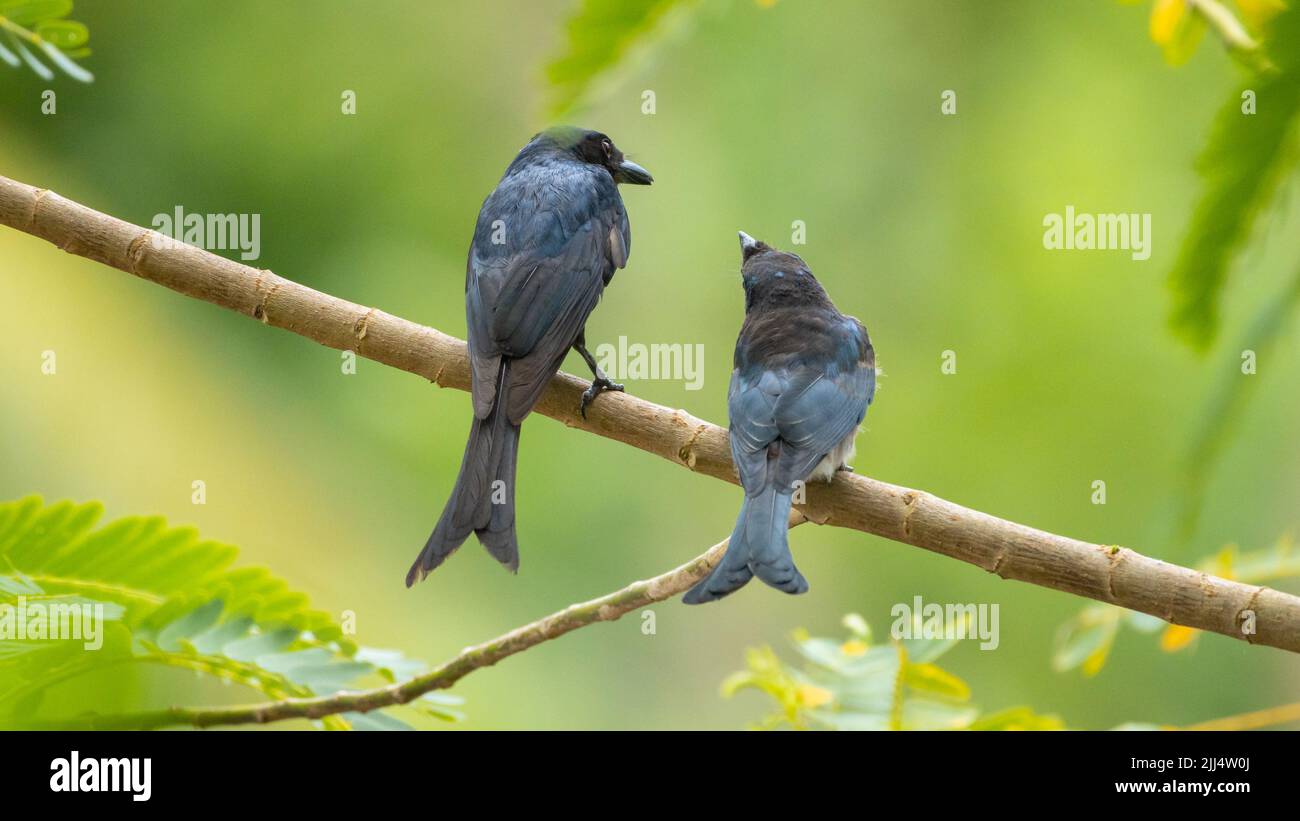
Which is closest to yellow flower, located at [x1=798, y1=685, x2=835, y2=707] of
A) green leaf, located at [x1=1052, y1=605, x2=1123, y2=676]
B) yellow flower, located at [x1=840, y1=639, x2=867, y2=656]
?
yellow flower, located at [x1=840, y1=639, x2=867, y2=656]

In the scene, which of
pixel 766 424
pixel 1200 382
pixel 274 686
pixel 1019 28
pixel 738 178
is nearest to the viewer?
pixel 274 686

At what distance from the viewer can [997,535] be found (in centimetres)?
186

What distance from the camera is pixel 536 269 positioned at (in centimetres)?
274

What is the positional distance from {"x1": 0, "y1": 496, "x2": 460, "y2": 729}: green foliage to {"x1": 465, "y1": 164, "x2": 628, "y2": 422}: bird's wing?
644 mm

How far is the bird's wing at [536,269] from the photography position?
8.19ft

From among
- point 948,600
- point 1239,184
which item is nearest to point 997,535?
point 1239,184

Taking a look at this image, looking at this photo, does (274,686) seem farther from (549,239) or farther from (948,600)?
(948,600)

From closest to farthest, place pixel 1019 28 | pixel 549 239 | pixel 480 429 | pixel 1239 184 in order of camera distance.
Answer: pixel 1239 184
pixel 480 429
pixel 549 239
pixel 1019 28

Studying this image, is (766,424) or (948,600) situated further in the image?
(948,600)

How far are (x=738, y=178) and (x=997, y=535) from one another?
5359 millimetres

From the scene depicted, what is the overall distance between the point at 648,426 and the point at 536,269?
2.13ft

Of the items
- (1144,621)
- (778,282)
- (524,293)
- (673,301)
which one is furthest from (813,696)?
(673,301)

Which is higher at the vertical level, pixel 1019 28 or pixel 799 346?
pixel 1019 28

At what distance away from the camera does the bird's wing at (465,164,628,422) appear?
8.19 ft
